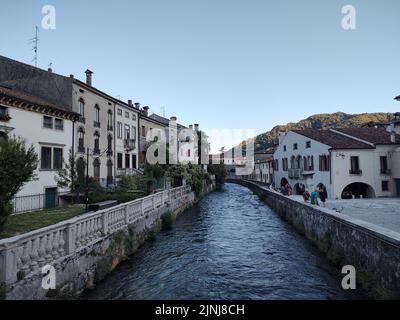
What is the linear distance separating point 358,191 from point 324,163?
5.36 meters

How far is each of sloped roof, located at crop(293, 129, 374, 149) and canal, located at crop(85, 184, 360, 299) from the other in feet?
50.5

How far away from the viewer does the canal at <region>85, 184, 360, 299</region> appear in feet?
28.2

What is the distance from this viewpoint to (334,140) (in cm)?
2973

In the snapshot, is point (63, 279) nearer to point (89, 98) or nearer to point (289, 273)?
point (289, 273)

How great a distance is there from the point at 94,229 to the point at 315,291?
805 cm

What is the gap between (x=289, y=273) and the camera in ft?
34.0

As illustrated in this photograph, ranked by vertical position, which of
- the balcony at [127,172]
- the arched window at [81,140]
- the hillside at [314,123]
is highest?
the hillside at [314,123]

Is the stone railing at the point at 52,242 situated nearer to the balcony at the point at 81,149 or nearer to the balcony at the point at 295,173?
the balcony at the point at 81,149

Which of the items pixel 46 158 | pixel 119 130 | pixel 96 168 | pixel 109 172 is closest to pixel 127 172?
pixel 109 172

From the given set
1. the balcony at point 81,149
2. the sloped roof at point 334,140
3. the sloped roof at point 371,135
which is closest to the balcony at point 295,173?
the sloped roof at point 334,140

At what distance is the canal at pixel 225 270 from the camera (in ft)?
28.2

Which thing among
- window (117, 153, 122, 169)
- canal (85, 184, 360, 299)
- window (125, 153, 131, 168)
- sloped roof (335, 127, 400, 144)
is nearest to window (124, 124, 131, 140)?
window (125, 153, 131, 168)

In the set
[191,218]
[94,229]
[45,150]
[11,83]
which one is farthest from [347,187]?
[11,83]

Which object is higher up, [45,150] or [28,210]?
[45,150]
